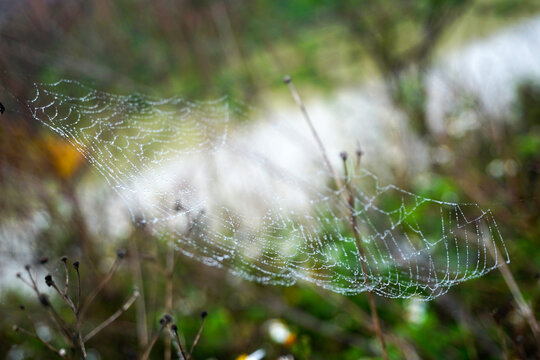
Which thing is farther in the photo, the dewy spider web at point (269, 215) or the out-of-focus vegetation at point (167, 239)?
the out-of-focus vegetation at point (167, 239)

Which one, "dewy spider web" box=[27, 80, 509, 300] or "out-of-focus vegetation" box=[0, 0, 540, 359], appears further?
"out-of-focus vegetation" box=[0, 0, 540, 359]

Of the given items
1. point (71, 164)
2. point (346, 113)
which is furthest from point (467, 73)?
point (71, 164)

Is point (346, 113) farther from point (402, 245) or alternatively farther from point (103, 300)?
point (103, 300)

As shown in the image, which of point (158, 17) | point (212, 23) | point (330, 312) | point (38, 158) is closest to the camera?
point (330, 312)
